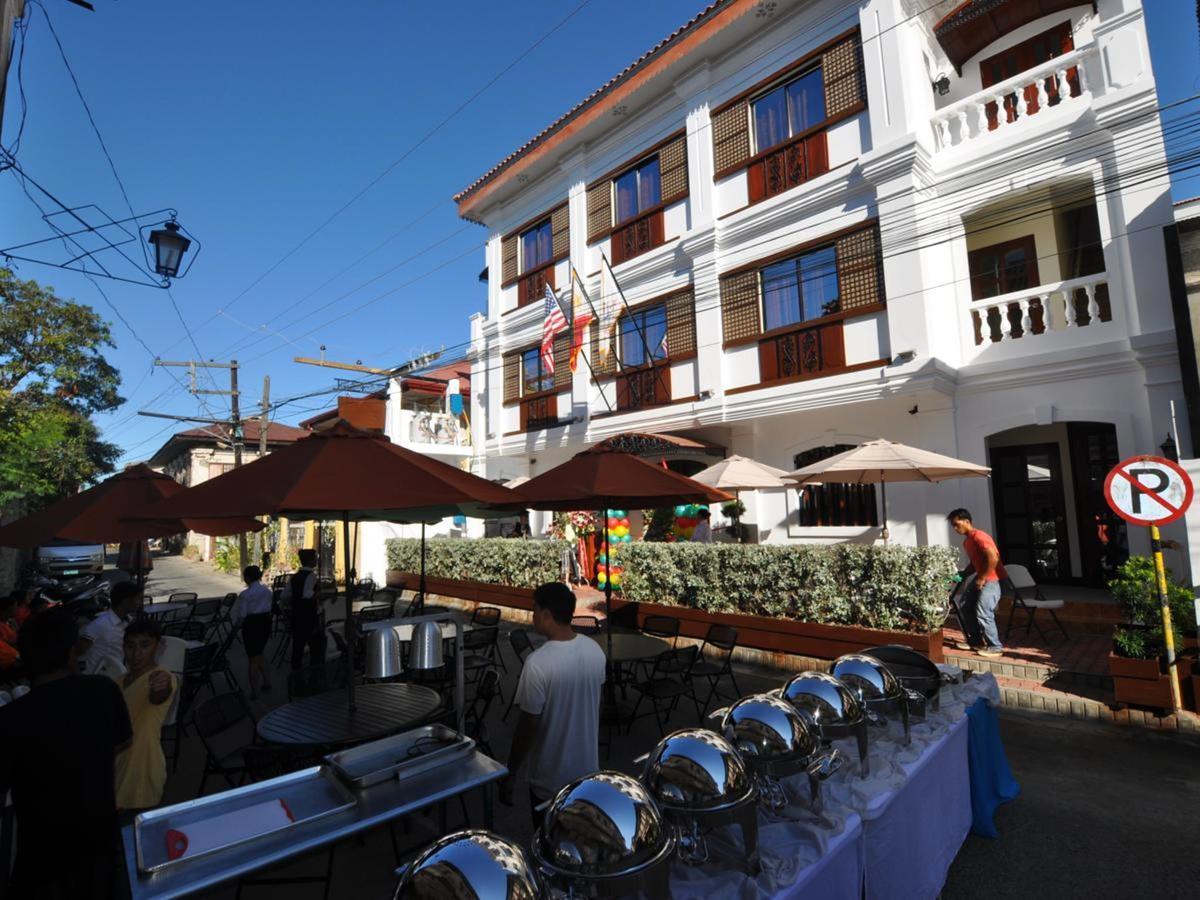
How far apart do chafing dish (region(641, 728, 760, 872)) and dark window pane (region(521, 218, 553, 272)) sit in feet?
52.2

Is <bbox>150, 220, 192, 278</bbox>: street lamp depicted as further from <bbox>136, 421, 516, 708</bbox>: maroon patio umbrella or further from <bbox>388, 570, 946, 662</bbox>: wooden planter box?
<bbox>388, 570, 946, 662</bbox>: wooden planter box

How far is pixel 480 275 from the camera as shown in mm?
24516

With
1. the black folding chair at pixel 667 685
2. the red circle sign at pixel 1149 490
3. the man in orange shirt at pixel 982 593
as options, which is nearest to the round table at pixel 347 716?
the black folding chair at pixel 667 685

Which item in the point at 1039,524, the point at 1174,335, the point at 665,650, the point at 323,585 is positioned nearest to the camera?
the point at 665,650

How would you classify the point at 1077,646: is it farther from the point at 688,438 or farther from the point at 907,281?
the point at 688,438

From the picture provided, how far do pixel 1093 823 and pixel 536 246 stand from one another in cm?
1659

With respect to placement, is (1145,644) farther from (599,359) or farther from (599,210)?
(599,210)

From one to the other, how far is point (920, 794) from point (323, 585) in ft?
41.5

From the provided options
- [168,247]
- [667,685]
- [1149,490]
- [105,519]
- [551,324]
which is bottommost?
[667,685]

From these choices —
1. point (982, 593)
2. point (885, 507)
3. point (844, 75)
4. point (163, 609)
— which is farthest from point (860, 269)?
point (163, 609)

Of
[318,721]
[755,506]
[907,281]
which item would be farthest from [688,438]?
[318,721]

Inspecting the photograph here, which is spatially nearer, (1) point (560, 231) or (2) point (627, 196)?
(2) point (627, 196)

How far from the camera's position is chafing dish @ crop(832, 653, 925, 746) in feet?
10.4

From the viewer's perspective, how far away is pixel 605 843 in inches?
73.5
